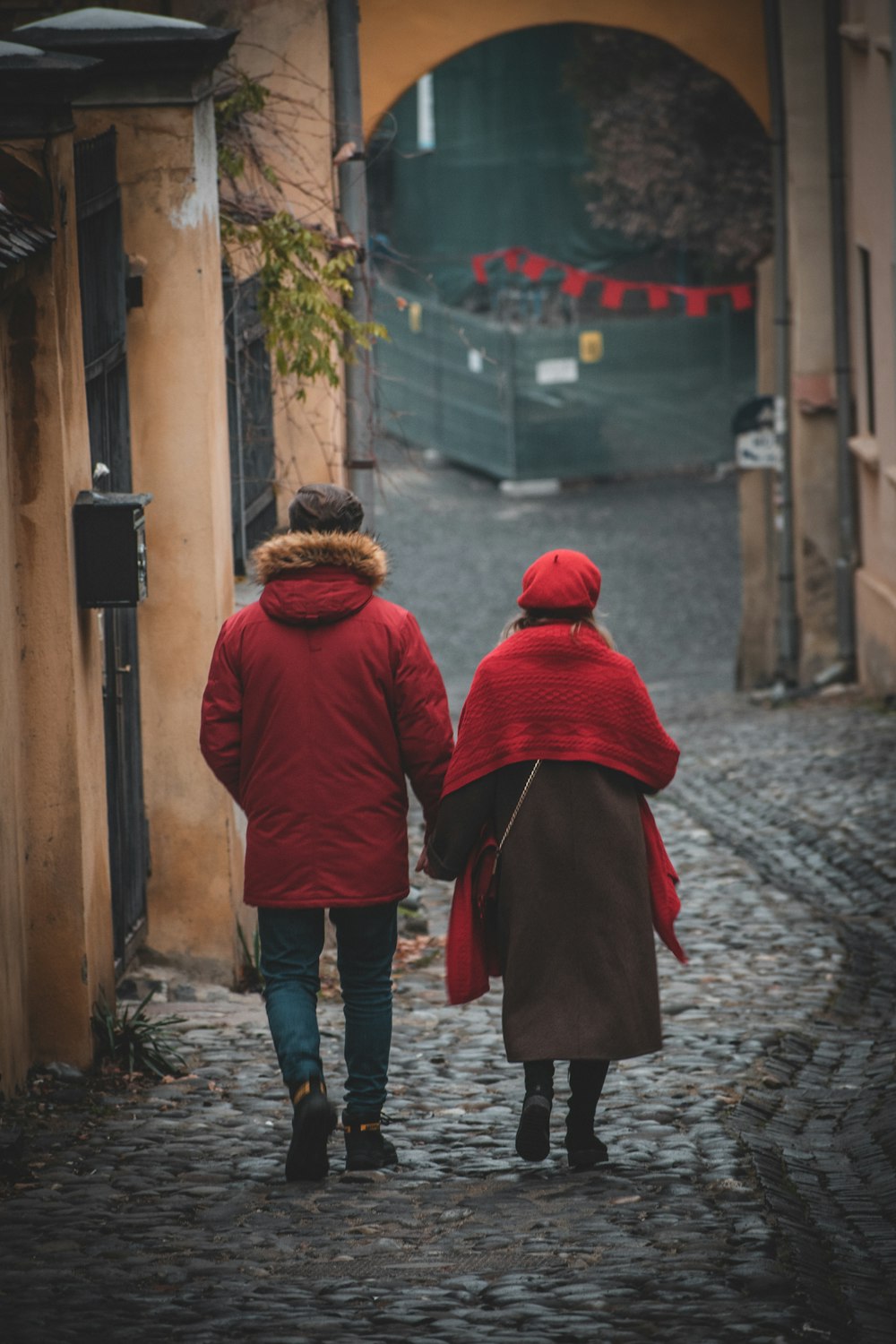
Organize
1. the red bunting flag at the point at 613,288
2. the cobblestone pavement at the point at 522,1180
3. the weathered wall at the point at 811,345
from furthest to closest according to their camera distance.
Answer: the red bunting flag at the point at 613,288, the weathered wall at the point at 811,345, the cobblestone pavement at the point at 522,1180

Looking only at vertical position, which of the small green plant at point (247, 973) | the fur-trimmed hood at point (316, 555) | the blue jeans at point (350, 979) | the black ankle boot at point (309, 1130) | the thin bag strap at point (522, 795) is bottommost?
the small green plant at point (247, 973)

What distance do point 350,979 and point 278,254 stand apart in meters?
4.09

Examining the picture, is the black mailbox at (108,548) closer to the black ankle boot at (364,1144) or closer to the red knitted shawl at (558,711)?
the red knitted shawl at (558,711)

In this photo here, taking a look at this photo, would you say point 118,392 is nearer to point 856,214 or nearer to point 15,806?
point 15,806

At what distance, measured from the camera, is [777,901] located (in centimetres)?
920

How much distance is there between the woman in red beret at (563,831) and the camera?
17.0 ft

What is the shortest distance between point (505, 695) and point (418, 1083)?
5.53 feet

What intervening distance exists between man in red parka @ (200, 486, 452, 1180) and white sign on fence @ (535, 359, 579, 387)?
77.9 ft

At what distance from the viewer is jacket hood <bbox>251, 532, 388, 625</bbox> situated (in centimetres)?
520

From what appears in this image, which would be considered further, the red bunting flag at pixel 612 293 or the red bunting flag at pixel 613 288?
the red bunting flag at pixel 612 293

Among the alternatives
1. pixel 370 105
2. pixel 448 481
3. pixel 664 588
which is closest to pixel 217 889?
pixel 370 105

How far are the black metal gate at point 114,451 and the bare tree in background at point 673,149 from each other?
66.5ft

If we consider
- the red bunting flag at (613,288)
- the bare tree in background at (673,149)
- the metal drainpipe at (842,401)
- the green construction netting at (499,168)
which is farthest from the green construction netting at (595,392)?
the metal drainpipe at (842,401)

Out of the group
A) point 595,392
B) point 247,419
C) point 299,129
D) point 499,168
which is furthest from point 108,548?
point 499,168
